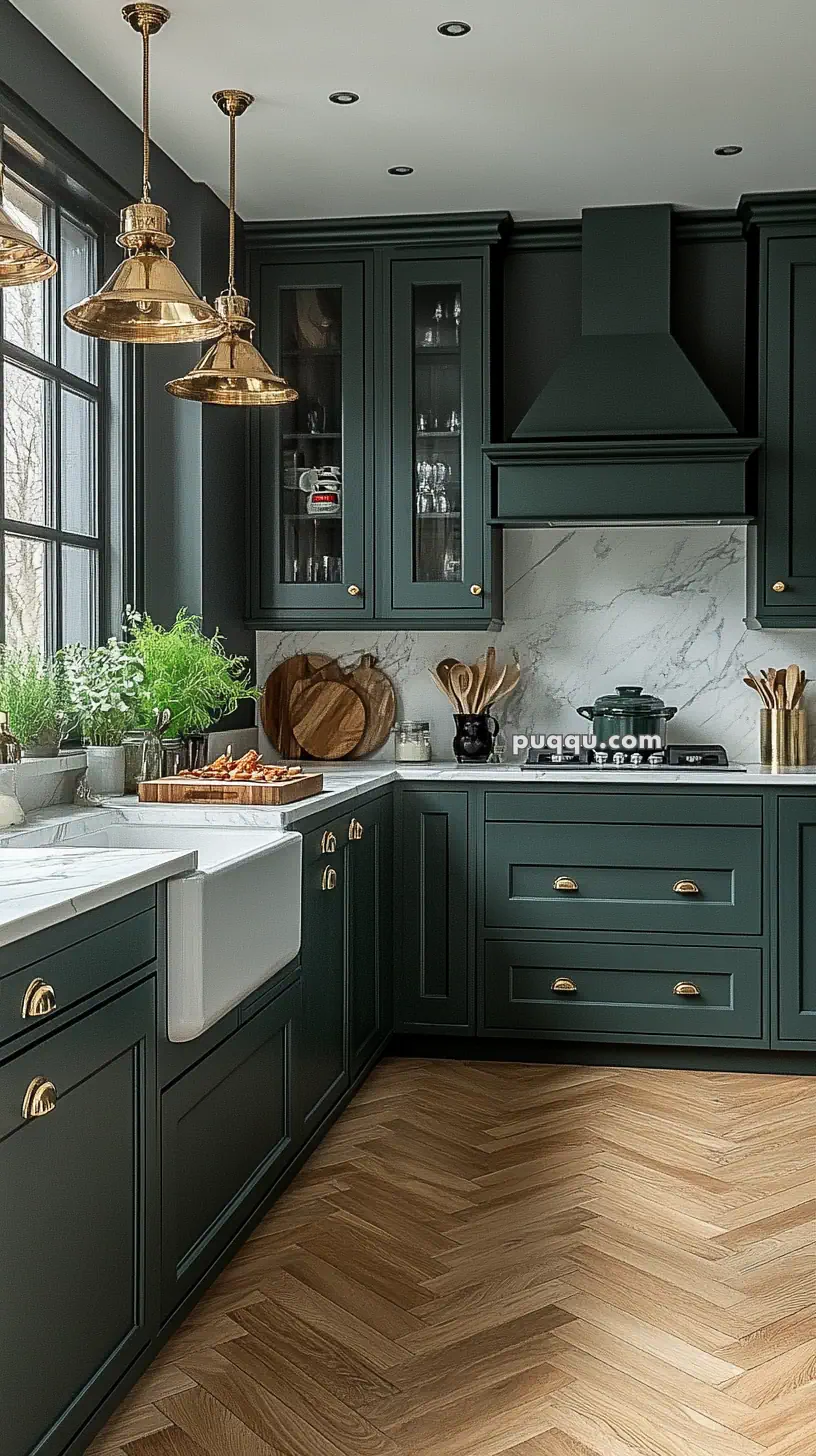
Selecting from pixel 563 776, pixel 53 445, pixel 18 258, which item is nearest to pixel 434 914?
pixel 563 776

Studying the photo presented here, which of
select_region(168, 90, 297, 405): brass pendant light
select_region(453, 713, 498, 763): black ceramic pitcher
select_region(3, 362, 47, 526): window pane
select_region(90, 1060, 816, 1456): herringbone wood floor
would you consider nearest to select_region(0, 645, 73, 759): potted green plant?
select_region(3, 362, 47, 526): window pane

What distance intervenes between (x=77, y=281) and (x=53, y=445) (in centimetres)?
48

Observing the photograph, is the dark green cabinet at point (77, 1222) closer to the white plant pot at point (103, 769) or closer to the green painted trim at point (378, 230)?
the white plant pot at point (103, 769)

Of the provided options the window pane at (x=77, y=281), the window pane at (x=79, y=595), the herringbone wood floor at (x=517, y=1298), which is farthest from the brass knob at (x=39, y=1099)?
the window pane at (x=77, y=281)

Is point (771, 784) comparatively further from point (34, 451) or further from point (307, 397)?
point (34, 451)

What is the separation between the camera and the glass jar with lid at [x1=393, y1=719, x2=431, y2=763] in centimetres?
445

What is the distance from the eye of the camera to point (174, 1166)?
7.38 feet

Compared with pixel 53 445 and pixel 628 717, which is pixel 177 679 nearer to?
pixel 53 445

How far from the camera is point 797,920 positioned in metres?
3.93

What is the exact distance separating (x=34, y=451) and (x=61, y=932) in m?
1.90

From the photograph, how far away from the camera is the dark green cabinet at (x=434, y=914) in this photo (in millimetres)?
4070

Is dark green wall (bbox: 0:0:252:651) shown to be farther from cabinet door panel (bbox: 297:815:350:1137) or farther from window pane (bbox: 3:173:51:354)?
cabinet door panel (bbox: 297:815:350:1137)

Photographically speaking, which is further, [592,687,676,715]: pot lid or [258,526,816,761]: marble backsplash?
[258,526,816,761]: marble backsplash

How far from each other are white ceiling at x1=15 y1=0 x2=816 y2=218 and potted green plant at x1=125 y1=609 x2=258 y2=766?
1351 millimetres
